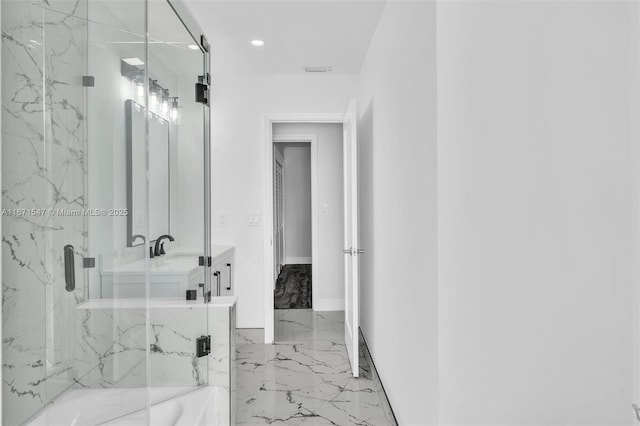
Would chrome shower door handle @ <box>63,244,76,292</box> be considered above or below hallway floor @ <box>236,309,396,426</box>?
above

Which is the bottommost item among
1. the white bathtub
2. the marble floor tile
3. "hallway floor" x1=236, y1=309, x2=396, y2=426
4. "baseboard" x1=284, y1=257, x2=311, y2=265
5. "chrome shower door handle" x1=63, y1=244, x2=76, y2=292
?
"hallway floor" x1=236, y1=309, x2=396, y2=426

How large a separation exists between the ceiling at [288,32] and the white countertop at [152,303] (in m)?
1.75

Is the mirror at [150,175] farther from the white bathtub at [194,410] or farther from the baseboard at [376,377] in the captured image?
the baseboard at [376,377]

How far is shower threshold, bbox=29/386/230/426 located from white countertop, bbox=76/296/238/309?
0.69 feet

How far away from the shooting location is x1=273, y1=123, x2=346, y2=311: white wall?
15.2 feet

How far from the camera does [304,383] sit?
9.05 feet

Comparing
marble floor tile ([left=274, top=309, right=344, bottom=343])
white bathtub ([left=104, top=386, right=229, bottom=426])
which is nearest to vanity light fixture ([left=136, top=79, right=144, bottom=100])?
white bathtub ([left=104, top=386, right=229, bottom=426])

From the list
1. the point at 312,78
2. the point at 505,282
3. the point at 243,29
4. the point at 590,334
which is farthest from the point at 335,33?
the point at 590,334

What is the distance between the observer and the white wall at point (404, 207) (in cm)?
151

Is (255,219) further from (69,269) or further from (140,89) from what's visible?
(69,269)

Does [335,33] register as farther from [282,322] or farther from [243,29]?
[282,322]

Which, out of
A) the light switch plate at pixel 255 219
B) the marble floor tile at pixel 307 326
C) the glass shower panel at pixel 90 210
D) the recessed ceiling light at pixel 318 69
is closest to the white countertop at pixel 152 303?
the glass shower panel at pixel 90 210

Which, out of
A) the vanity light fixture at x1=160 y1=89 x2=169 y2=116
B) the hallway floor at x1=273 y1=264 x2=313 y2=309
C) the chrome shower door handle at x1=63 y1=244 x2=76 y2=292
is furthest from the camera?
the hallway floor at x1=273 y1=264 x2=313 y2=309

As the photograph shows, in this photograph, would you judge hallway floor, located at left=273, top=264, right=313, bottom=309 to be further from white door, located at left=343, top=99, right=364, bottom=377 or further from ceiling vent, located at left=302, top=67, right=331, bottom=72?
ceiling vent, located at left=302, top=67, right=331, bottom=72
